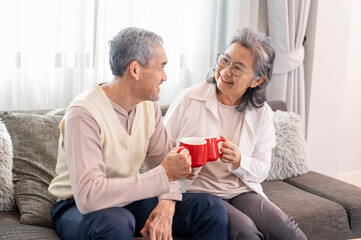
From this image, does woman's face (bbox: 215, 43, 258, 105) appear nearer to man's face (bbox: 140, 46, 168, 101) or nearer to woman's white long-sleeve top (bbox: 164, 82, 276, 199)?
woman's white long-sleeve top (bbox: 164, 82, 276, 199)

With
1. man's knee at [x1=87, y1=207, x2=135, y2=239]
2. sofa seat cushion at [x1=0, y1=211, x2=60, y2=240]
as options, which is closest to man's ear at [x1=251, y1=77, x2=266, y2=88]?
man's knee at [x1=87, y1=207, x2=135, y2=239]

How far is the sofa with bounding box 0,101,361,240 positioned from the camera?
2.05 metres

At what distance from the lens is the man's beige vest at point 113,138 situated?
1795 mm

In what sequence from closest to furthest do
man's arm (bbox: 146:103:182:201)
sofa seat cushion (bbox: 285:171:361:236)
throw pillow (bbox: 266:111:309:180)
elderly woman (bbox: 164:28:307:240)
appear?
man's arm (bbox: 146:103:182:201), elderly woman (bbox: 164:28:307:240), sofa seat cushion (bbox: 285:171:361:236), throw pillow (bbox: 266:111:309:180)

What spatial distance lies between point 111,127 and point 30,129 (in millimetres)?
614

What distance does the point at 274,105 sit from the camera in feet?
10.2

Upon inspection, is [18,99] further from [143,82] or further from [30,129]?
[143,82]

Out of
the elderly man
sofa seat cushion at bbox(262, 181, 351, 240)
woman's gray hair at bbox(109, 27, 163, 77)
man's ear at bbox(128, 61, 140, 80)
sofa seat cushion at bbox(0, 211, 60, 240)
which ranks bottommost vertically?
sofa seat cushion at bbox(262, 181, 351, 240)

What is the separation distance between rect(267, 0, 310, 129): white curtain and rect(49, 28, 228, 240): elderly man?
174 cm

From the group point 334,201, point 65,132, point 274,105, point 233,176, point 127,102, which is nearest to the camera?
point 65,132

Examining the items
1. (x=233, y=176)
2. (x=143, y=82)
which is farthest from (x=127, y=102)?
(x=233, y=176)

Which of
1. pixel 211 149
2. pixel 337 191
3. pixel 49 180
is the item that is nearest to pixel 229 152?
pixel 211 149

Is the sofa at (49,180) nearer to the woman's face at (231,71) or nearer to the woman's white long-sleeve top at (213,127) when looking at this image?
the woman's white long-sleeve top at (213,127)

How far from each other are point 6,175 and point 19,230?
0.96 ft
